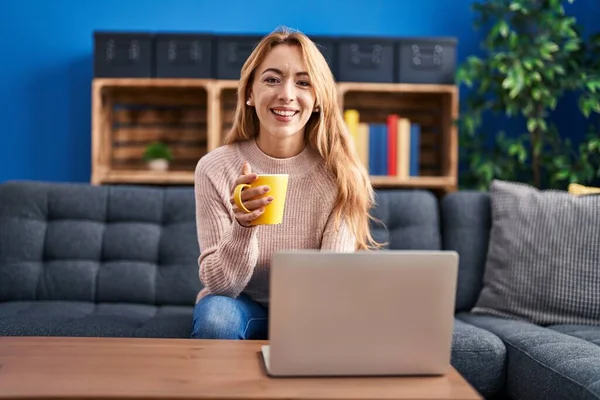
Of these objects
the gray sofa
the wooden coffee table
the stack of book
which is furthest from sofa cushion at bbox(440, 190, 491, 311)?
the wooden coffee table

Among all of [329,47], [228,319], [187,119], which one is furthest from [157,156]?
[228,319]

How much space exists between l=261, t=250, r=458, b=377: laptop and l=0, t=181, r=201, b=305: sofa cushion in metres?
1.23

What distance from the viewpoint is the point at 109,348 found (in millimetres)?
1177

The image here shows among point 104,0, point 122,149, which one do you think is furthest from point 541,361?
point 104,0

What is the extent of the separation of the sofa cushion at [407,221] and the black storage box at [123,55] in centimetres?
146

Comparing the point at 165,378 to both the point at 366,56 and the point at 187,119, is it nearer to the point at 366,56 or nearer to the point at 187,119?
the point at 366,56

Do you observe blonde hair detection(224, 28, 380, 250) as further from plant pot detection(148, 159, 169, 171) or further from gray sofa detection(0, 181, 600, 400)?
plant pot detection(148, 159, 169, 171)

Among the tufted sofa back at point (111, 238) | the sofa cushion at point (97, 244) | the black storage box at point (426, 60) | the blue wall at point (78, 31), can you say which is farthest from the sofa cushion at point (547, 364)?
the blue wall at point (78, 31)

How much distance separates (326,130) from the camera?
5.93 ft

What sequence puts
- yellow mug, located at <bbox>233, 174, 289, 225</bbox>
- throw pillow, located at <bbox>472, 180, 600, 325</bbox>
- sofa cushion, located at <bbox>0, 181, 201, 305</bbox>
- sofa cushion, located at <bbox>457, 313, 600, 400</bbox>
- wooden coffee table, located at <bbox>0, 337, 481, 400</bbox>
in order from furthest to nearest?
sofa cushion, located at <bbox>0, 181, 201, 305</bbox>
throw pillow, located at <bbox>472, 180, 600, 325</bbox>
sofa cushion, located at <bbox>457, 313, 600, 400</bbox>
yellow mug, located at <bbox>233, 174, 289, 225</bbox>
wooden coffee table, located at <bbox>0, 337, 481, 400</bbox>

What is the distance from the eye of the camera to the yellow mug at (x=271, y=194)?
1.21m

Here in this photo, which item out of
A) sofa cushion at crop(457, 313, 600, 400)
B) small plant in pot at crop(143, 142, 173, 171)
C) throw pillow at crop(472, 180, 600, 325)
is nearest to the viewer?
sofa cushion at crop(457, 313, 600, 400)

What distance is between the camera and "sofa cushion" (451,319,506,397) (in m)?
1.77

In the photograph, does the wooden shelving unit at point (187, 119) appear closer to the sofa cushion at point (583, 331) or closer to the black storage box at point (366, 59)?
the black storage box at point (366, 59)
